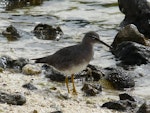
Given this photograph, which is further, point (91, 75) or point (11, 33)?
point (11, 33)

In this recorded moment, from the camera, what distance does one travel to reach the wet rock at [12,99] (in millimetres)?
9060

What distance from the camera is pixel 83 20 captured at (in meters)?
19.7

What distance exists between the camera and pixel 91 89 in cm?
1105

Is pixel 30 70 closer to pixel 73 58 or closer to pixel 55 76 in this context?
pixel 55 76

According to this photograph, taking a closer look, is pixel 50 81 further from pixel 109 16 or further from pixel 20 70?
pixel 109 16

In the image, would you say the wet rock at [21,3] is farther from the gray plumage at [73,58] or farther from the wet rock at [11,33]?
the gray plumage at [73,58]

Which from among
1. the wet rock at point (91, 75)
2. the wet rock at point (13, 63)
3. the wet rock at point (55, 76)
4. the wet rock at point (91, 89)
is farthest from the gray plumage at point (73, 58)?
the wet rock at point (13, 63)

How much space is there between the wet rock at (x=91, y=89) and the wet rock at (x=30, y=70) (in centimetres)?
169

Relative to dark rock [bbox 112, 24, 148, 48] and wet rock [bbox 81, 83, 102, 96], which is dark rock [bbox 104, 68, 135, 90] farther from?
dark rock [bbox 112, 24, 148, 48]

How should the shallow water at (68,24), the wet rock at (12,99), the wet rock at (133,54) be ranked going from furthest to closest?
1. the shallow water at (68,24)
2. the wet rock at (133,54)
3. the wet rock at (12,99)

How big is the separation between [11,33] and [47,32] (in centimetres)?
126

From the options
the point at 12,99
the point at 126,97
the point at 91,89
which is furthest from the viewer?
the point at 91,89

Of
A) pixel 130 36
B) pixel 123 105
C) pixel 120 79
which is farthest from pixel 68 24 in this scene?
pixel 123 105

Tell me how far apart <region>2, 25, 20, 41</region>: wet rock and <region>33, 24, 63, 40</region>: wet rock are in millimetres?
731
